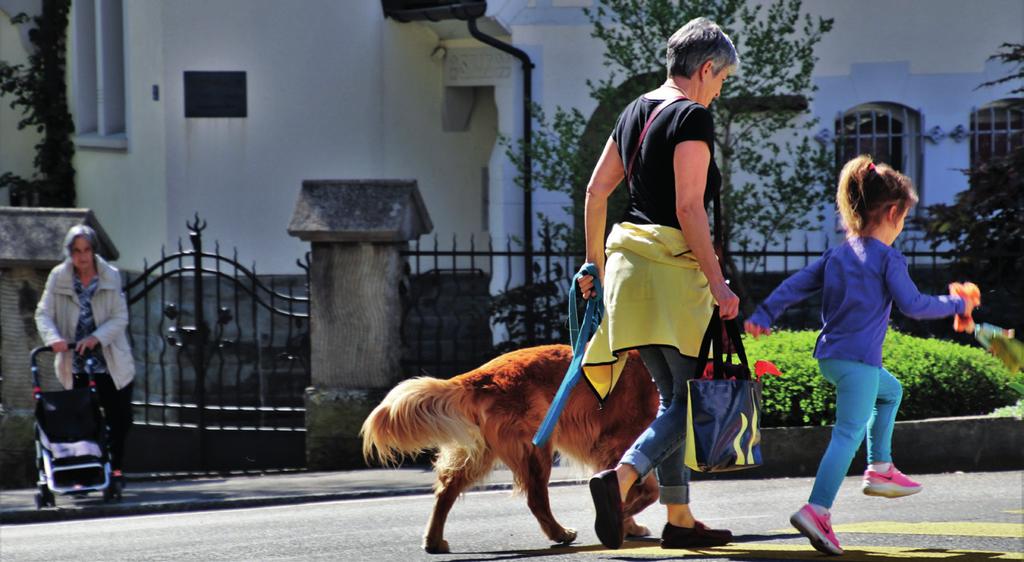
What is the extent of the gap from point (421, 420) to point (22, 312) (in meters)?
5.64

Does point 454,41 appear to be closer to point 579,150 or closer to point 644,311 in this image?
point 579,150

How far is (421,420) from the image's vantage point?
693 cm

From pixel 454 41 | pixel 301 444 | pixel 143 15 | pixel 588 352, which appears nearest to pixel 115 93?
pixel 143 15

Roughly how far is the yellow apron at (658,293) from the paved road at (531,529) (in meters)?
0.92

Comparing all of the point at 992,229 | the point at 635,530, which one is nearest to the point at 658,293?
the point at 635,530

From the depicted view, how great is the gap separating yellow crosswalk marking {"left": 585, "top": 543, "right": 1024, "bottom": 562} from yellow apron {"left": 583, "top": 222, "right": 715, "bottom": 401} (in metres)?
0.90

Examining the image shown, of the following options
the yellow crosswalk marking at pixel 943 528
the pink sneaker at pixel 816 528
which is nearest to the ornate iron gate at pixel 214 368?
the yellow crosswalk marking at pixel 943 528

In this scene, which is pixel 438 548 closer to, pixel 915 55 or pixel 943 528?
pixel 943 528

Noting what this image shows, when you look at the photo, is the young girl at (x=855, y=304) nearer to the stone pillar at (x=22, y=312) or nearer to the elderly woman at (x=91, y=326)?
the elderly woman at (x=91, y=326)

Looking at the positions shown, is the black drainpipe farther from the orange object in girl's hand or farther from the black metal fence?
the orange object in girl's hand

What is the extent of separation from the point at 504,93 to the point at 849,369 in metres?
10.9

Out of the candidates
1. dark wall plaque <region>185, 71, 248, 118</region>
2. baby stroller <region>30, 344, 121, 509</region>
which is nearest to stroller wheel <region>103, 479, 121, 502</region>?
baby stroller <region>30, 344, 121, 509</region>

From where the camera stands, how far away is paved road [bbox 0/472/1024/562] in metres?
6.76

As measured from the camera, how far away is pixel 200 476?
38.5ft
